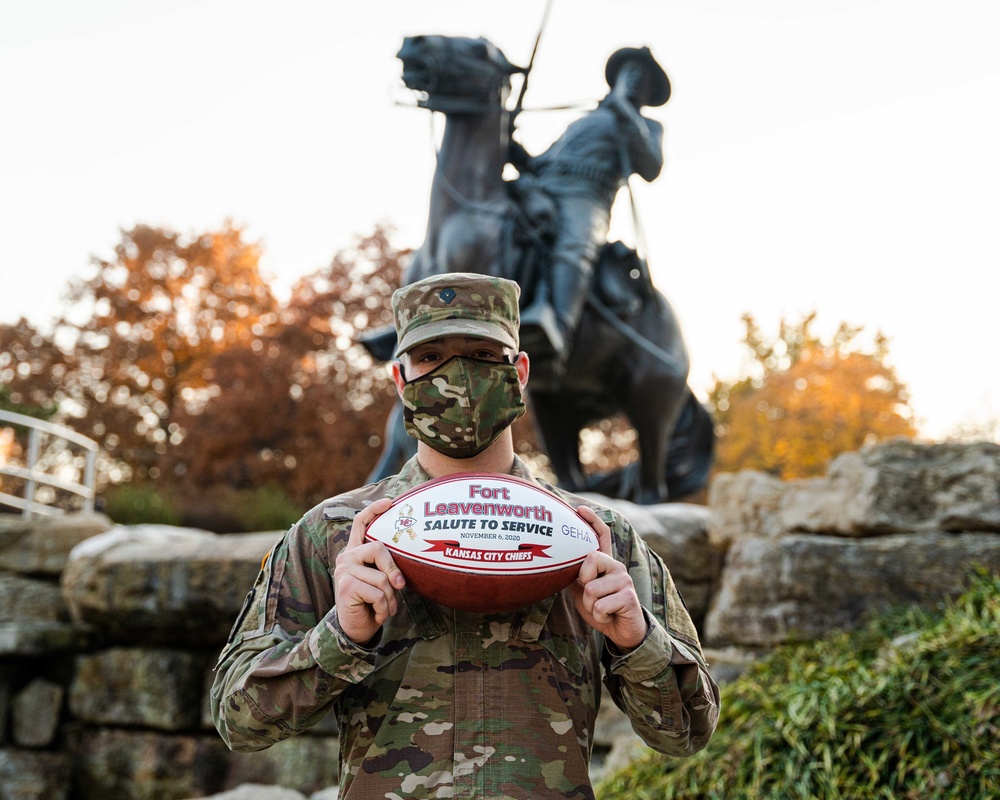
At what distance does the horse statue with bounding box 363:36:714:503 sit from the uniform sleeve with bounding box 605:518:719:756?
15.4 ft

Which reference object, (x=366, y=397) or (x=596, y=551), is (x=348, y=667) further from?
(x=366, y=397)

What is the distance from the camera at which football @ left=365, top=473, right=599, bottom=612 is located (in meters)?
2.06

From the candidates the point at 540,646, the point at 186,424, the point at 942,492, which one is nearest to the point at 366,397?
the point at 186,424

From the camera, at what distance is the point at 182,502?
71.8 ft

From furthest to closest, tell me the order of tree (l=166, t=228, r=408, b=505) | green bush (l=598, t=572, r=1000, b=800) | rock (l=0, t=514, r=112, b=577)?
tree (l=166, t=228, r=408, b=505), rock (l=0, t=514, r=112, b=577), green bush (l=598, t=572, r=1000, b=800)

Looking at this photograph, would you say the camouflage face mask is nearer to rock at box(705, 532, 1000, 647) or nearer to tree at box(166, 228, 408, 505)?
rock at box(705, 532, 1000, 647)

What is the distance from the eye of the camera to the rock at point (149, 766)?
6.87 metres

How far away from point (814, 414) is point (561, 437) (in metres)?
22.1

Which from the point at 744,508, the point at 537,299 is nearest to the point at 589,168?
the point at 537,299

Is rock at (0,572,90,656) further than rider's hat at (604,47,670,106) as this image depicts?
No

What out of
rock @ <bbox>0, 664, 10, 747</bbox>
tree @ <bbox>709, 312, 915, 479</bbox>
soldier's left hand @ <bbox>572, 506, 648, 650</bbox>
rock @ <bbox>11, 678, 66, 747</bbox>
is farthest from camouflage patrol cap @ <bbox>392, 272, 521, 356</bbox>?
tree @ <bbox>709, 312, 915, 479</bbox>

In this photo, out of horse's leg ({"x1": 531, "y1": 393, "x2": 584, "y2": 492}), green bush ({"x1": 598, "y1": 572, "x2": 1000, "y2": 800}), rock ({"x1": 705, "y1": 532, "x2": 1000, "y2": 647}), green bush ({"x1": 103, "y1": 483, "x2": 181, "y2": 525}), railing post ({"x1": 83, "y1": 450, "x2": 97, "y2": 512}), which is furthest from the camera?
green bush ({"x1": 103, "y1": 483, "x2": 181, "y2": 525})

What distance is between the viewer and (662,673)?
81.0 inches

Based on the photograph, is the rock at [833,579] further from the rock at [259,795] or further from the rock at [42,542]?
the rock at [42,542]
